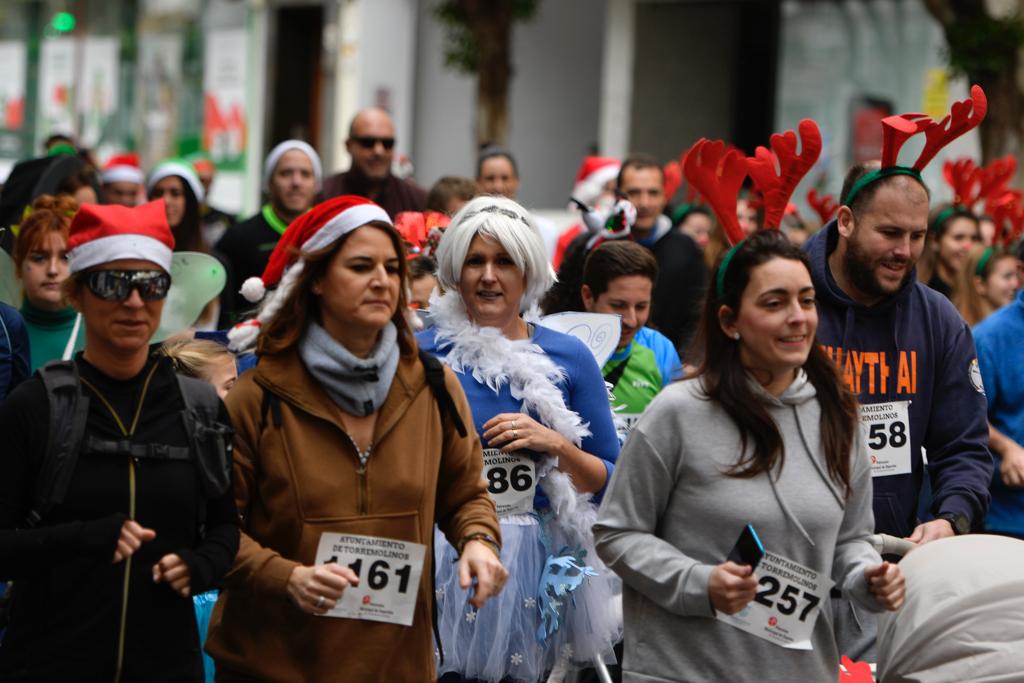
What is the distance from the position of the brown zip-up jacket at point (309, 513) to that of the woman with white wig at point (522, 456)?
2.96 ft

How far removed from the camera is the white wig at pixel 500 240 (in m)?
4.84

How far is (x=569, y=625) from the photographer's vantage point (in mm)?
4949

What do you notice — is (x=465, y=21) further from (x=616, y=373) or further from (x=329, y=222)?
(x=329, y=222)

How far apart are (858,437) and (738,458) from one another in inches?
14.9

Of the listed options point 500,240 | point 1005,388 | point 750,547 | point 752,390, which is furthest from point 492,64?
point 750,547

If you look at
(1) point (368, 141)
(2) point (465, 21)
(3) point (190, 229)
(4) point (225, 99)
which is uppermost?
(2) point (465, 21)

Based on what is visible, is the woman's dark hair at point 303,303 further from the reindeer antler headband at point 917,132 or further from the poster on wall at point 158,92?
the poster on wall at point 158,92

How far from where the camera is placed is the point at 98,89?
25688 millimetres

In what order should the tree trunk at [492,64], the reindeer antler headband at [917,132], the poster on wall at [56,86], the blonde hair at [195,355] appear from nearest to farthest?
1. the reindeer antler headband at [917,132]
2. the blonde hair at [195,355]
3. the tree trunk at [492,64]
4. the poster on wall at [56,86]

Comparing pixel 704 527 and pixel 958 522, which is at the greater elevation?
pixel 704 527

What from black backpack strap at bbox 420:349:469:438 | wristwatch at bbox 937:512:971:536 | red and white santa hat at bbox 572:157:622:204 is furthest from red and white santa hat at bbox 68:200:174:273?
red and white santa hat at bbox 572:157:622:204

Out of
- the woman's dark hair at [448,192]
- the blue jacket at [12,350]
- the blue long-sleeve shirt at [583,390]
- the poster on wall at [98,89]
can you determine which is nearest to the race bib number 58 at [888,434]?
the blue long-sleeve shirt at [583,390]

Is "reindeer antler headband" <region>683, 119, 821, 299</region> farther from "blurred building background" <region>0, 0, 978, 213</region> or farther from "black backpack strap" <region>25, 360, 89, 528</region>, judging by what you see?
"blurred building background" <region>0, 0, 978, 213</region>

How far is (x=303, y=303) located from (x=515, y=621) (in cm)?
143
